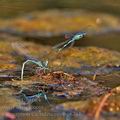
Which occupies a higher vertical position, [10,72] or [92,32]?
[92,32]

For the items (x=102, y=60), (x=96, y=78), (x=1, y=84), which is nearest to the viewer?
(x=1, y=84)

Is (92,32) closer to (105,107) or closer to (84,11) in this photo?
(84,11)

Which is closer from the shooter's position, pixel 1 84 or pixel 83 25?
pixel 1 84

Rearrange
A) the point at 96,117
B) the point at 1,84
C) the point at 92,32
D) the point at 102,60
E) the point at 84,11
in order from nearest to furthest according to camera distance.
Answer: the point at 96,117
the point at 1,84
the point at 102,60
the point at 92,32
the point at 84,11

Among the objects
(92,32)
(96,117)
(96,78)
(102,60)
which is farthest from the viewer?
(92,32)

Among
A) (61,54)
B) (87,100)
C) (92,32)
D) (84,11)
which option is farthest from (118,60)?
(84,11)

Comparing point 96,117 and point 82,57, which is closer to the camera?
point 96,117

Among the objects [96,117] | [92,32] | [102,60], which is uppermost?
[92,32]

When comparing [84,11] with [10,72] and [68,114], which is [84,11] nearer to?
→ [10,72]

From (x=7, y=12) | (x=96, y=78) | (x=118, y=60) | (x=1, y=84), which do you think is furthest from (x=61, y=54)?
(x=7, y=12)
